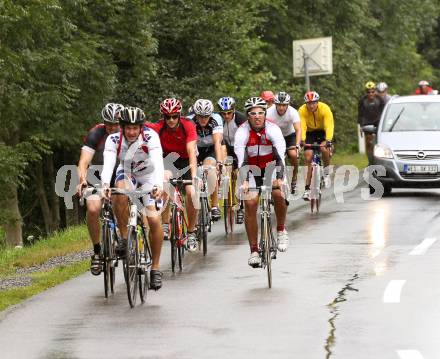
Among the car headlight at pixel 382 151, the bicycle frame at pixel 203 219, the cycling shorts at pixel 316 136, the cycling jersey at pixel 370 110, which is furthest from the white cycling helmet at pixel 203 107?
the cycling jersey at pixel 370 110

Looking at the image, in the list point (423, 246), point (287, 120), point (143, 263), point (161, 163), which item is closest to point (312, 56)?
point (287, 120)

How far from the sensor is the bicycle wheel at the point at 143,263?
11836 mm

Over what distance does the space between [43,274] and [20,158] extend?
8311 mm

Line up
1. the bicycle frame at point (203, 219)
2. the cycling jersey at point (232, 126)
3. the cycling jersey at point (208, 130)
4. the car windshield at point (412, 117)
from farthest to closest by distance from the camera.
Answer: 1. the car windshield at point (412, 117)
2. the cycling jersey at point (232, 126)
3. the cycling jersey at point (208, 130)
4. the bicycle frame at point (203, 219)

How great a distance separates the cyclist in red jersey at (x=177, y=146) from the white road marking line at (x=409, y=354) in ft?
17.2

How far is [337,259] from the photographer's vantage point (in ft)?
48.7

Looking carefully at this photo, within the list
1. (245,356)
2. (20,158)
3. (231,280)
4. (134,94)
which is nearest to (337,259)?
Result: (231,280)

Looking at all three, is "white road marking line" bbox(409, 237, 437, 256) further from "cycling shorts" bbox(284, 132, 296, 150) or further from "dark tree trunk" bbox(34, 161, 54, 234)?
"dark tree trunk" bbox(34, 161, 54, 234)

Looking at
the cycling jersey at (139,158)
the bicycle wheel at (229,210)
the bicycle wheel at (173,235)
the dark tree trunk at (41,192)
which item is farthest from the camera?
the dark tree trunk at (41,192)

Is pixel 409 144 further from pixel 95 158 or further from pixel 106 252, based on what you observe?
pixel 106 252

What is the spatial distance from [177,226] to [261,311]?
3.41 meters

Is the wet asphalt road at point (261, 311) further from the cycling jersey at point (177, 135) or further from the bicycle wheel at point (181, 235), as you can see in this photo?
the cycling jersey at point (177, 135)

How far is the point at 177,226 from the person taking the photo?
1446 cm

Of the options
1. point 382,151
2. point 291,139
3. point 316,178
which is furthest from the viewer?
point 382,151
